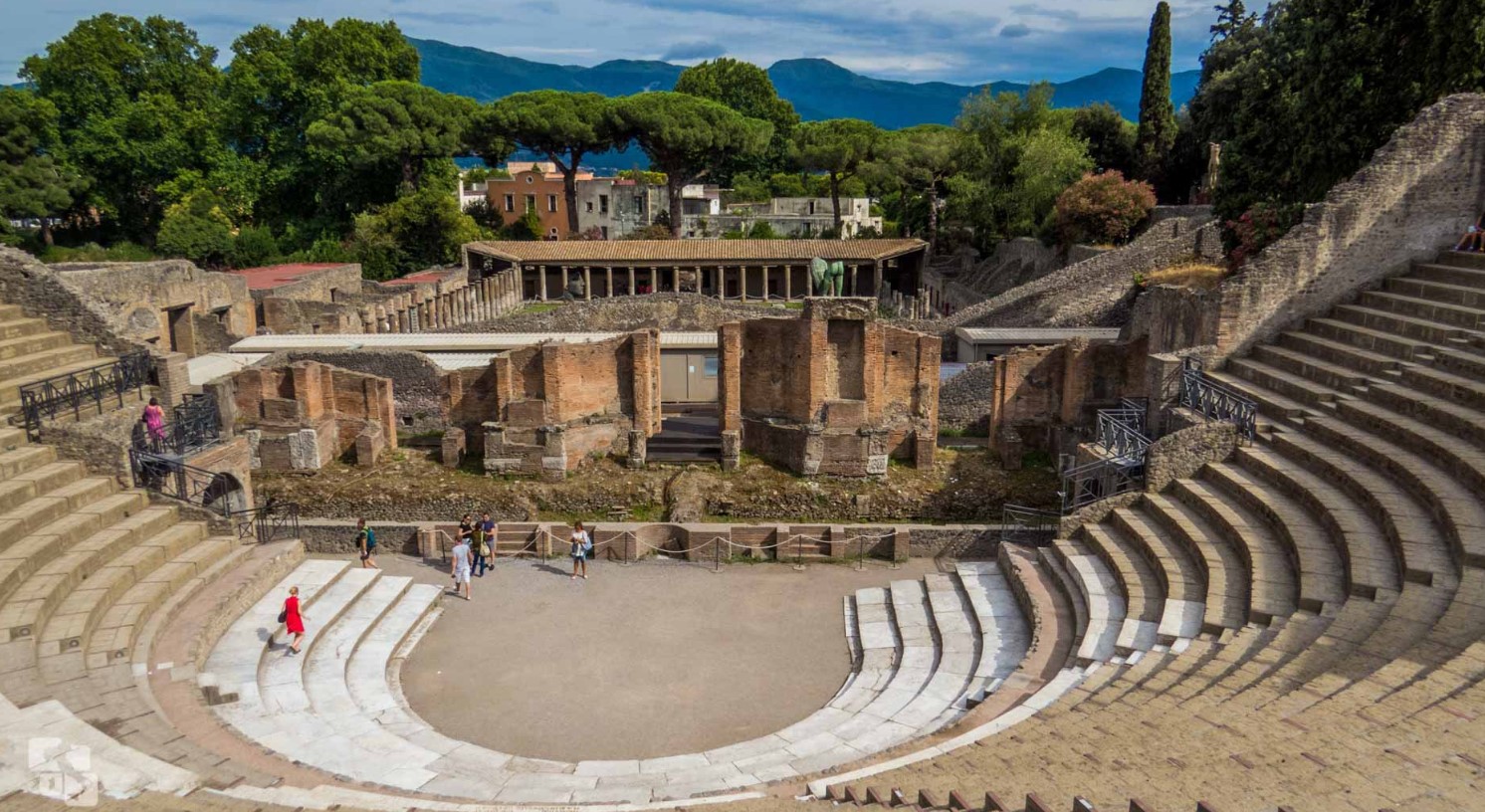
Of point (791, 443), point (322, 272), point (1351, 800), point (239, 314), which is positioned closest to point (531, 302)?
point (322, 272)

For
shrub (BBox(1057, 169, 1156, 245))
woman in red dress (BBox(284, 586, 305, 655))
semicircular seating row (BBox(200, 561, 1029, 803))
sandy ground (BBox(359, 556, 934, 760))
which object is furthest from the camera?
shrub (BBox(1057, 169, 1156, 245))

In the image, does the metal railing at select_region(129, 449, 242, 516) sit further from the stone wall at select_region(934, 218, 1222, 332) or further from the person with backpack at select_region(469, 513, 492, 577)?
the stone wall at select_region(934, 218, 1222, 332)

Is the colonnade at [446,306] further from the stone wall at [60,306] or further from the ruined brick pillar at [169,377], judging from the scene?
the ruined brick pillar at [169,377]

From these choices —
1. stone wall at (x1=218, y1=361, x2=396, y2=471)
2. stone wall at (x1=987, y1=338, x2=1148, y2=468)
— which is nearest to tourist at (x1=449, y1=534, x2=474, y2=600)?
stone wall at (x1=218, y1=361, x2=396, y2=471)

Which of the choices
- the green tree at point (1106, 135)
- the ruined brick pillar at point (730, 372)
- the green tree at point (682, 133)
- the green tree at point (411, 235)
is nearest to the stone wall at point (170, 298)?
the ruined brick pillar at point (730, 372)

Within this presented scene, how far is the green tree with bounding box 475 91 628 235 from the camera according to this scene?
53.5 m

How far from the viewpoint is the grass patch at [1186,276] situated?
2361 cm

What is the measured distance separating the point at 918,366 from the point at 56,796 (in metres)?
15.7

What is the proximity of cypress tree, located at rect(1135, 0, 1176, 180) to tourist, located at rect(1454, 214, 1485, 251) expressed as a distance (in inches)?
1056

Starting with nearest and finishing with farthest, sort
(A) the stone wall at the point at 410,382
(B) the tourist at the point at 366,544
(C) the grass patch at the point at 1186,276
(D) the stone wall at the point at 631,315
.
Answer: (B) the tourist at the point at 366,544
(A) the stone wall at the point at 410,382
(C) the grass patch at the point at 1186,276
(D) the stone wall at the point at 631,315

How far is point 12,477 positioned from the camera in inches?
482

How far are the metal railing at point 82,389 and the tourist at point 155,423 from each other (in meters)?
0.51

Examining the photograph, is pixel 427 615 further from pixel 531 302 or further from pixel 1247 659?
pixel 531 302

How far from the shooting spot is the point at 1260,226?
21219 millimetres
